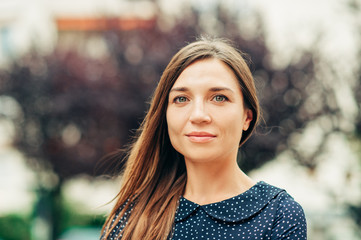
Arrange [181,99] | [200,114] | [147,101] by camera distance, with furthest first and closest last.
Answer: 1. [147,101]
2. [181,99]
3. [200,114]

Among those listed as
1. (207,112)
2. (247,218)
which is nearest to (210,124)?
(207,112)

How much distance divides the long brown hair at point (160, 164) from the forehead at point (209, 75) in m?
0.02

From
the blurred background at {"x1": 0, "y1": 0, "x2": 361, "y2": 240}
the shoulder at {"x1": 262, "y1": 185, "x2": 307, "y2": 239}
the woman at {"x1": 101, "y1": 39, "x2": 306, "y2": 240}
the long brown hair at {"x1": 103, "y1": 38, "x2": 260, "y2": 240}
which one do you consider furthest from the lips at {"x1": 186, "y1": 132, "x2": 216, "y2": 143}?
the blurred background at {"x1": 0, "y1": 0, "x2": 361, "y2": 240}

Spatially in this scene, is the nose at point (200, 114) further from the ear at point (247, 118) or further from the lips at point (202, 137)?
the ear at point (247, 118)

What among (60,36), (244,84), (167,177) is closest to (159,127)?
(167,177)

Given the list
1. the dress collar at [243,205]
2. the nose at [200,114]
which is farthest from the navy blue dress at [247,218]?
the nose at [200,114]

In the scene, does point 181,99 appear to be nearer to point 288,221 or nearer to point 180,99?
point 180,99

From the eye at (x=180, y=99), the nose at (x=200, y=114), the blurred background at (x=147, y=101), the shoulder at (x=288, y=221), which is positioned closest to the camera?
the shoulder at (x=288, y=221)

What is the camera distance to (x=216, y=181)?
2324mm

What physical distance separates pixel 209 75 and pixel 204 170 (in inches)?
17.4

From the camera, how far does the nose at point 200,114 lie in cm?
217

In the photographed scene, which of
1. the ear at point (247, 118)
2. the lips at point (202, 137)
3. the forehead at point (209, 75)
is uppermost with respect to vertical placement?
the forehead at point (209, 75)

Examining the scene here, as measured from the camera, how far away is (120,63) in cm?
1153

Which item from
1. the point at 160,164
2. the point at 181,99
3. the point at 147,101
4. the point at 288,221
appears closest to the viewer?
the point at 288,221
